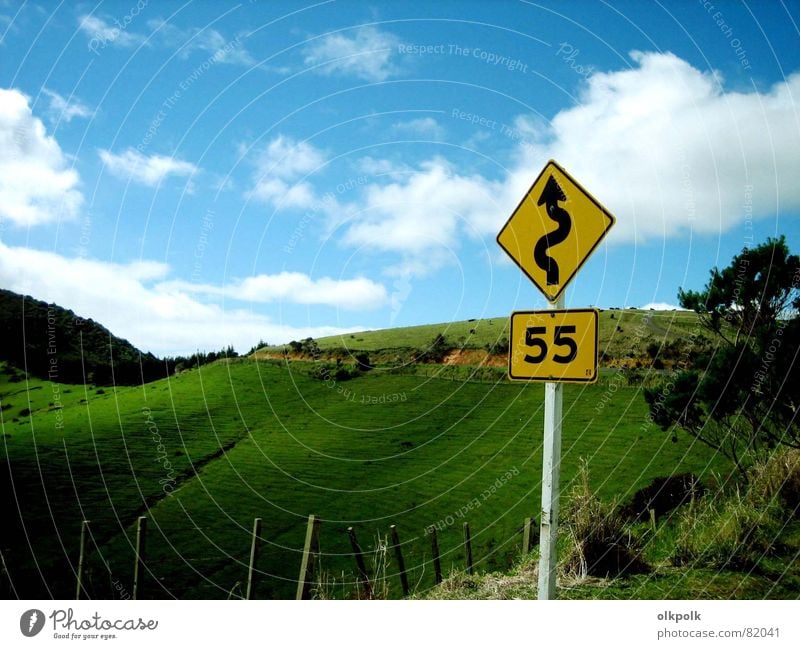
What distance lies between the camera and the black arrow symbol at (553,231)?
515cm

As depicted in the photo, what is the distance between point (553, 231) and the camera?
5.21 metres

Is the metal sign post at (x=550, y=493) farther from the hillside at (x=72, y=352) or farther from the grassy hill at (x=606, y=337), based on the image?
the hillside at (x=72, y=352)

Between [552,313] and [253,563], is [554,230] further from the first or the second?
[253,563]

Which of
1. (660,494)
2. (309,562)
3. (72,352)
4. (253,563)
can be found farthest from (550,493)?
(72,352)

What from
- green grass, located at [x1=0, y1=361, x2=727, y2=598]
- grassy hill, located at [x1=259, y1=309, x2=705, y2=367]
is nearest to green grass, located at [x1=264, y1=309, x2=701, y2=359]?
grassy hill, located at [x1=259, y1=309, x2=705, y2=367]

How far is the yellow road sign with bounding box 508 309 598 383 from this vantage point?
4.73 metres

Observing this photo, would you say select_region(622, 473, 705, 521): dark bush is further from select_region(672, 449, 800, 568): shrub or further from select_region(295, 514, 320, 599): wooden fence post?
select_region(295, 514, 320, 599): wooden fence post

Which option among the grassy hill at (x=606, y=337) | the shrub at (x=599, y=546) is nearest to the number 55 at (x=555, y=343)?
the shrub at (x=599, y=546)

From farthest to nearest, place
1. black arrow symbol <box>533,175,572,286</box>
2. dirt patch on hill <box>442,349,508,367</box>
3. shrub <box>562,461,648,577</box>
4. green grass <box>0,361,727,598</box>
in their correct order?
1. dirt patch on hill <box>442,349,508,367</box>
2. green grass <box>0,361,727,598</box>
3. shrub <box>562,461,648,577</box>
4. black arrow symbol <box>533,175,572,286</box>

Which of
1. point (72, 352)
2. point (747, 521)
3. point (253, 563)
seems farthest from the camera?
point (72, 352)

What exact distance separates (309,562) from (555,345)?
5.18 metres

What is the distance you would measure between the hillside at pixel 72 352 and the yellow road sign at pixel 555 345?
61031mm

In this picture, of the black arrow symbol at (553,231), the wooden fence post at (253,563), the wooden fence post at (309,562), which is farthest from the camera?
the wooden fence post at (253,563)
